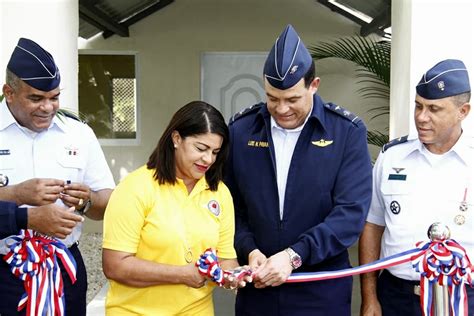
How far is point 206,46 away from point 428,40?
5091 mm

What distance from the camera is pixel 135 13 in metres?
8.32

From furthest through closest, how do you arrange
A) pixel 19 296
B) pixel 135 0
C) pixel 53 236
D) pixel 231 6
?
pixel 231 6, pixel 135 0, pixel 19 296, pixel 53 236

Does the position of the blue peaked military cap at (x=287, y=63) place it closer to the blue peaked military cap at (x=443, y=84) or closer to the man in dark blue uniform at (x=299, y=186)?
the man in dark blue uniform at (x=299, y=186)

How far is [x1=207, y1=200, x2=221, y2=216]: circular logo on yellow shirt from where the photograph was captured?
2.37 m

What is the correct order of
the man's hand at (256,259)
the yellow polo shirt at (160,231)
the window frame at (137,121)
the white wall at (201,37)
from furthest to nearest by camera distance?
the window frame at (137,121) → the white wall at (201,37) → the man's hand at (256,259) → the yellow polo shirt at (160,231)

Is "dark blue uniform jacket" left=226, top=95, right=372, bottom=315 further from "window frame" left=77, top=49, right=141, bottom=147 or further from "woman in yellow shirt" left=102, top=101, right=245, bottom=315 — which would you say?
"window frame" left=77, top=49, right=141, bottom=147

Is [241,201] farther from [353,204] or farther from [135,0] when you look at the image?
[135,0]

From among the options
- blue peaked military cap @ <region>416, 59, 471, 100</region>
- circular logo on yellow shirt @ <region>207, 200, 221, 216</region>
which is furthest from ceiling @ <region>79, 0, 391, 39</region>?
circular logo on yellow shirt @ <region>207, 200, 221, 216</region>

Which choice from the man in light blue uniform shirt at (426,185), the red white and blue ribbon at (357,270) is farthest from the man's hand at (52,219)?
the man in light blue uniform shirt at (426,185)

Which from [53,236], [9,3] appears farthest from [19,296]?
[9,3]

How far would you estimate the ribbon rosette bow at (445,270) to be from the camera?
2.35 m

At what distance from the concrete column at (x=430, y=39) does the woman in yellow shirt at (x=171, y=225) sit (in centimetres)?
169

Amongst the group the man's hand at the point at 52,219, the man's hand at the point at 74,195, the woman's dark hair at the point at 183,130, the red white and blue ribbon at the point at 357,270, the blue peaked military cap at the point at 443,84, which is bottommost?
the red white and blue ribbon at the point at 357,270

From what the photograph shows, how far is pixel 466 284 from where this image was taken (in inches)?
98.7
